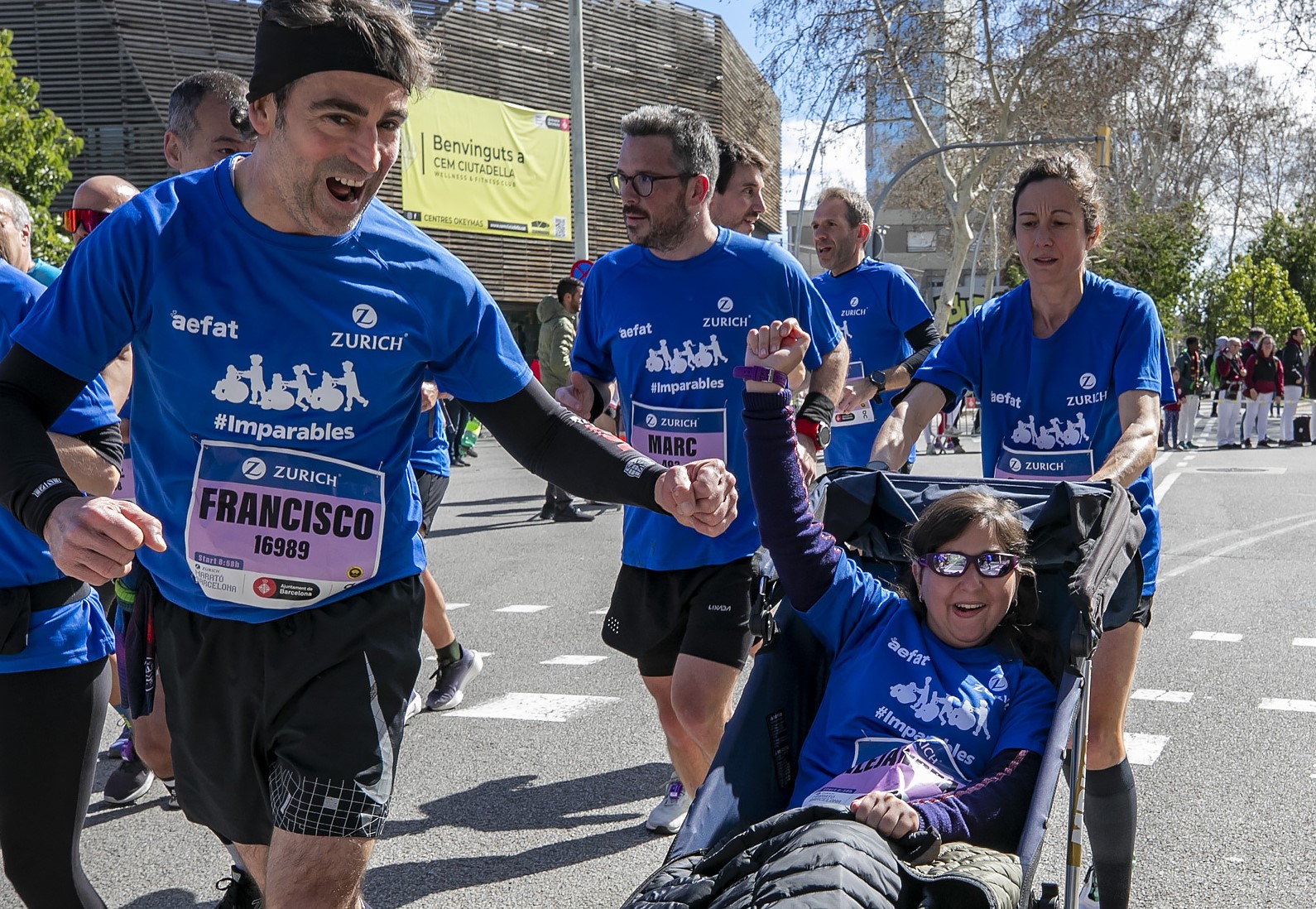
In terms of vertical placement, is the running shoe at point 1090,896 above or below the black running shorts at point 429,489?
below

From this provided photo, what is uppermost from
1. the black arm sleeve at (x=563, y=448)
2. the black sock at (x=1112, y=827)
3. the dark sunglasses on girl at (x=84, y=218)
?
the dark sunglasses on girl at (x=84, y=218)

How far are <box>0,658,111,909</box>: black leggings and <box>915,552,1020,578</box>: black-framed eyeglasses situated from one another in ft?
6.52

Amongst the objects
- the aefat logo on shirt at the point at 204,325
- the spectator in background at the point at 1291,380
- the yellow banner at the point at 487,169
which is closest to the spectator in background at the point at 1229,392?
the spectator in background at the point at 1291,380

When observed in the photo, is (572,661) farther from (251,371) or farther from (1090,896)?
Result: (251,371)

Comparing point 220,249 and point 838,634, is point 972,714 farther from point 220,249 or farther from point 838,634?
point 220,249

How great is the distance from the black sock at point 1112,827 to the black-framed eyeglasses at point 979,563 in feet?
2.67

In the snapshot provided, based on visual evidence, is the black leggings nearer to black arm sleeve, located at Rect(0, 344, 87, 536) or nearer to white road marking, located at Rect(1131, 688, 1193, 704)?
black arm sleeve, located at Rect(0, 344, 87, 536)

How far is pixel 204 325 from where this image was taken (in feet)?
8.13

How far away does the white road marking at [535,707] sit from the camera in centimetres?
619

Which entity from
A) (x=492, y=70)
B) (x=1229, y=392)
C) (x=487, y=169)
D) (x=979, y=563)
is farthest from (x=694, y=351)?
(x=492, y=70)

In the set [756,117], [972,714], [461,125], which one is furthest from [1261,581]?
[756,117]

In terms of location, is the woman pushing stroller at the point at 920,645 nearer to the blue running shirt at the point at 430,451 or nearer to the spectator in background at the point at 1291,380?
the blue running shirt at the point at 430,451

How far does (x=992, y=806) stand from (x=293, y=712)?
1.43 metres

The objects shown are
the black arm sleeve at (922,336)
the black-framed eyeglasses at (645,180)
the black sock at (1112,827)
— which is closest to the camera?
the black sock at (1112,827)
